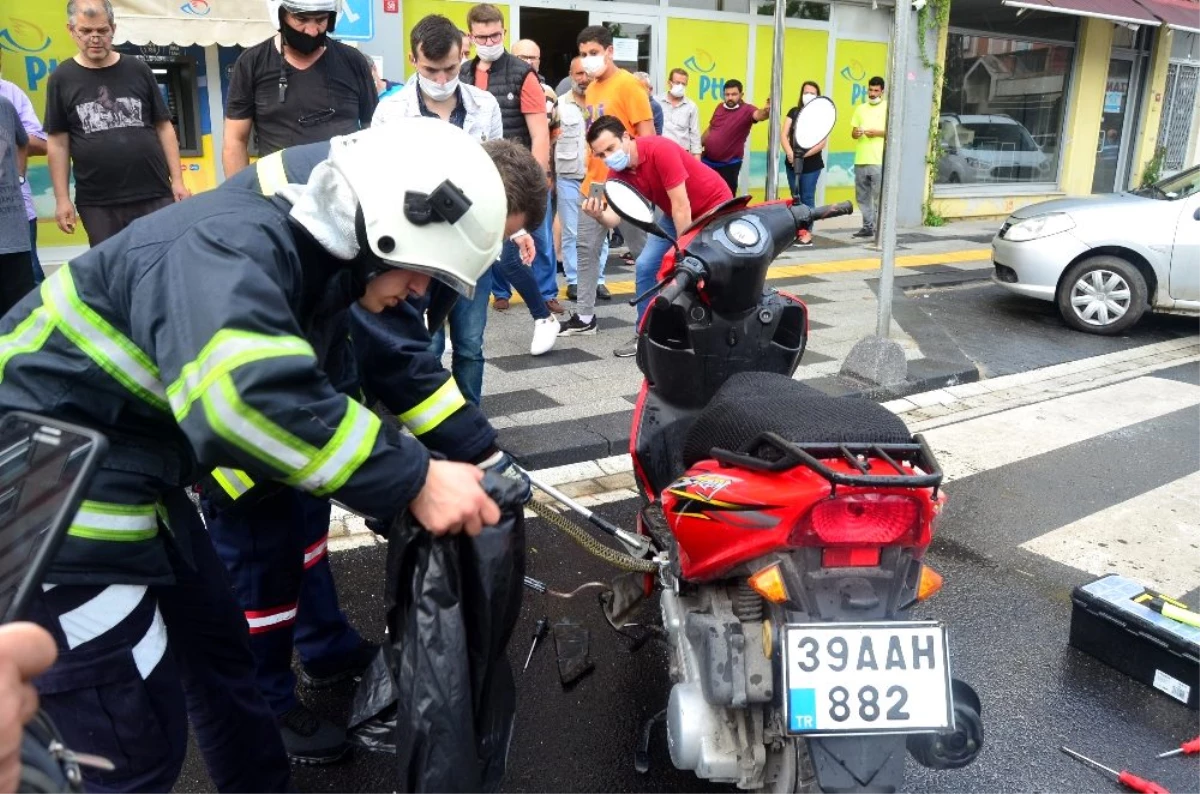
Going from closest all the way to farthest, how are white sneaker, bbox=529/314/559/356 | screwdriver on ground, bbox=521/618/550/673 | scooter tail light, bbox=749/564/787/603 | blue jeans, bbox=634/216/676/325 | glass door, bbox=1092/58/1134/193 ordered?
scooter tail light, bbox=749/564/787/603
screwdriver on ground, bbox=521/618/550/673
blue jeans, bbox=634/216/676/325
white sneaker, bbox=529/314/559/356
glass door, bbox=1092/58/1134/193

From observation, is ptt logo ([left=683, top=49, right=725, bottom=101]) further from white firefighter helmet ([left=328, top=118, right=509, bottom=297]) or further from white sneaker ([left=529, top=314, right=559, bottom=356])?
white firefighter helmet ([left=328, top=118, right=509, bottom=297])

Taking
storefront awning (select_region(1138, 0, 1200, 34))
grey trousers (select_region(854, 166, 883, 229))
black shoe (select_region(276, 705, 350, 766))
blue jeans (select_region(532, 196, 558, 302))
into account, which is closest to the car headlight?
grey trousers (select_region(854, 166, 883, 229))

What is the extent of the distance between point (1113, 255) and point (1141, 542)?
15.0 ft

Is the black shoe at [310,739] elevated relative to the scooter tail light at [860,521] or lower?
lower

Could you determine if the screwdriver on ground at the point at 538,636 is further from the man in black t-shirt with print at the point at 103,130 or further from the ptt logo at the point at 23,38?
the ptt logo at the point at 23,38

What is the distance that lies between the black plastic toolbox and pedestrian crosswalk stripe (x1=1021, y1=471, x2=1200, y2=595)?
0.62 meters

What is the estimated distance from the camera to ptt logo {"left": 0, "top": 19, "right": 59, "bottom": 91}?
26.3ft

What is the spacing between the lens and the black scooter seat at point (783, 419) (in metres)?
2.08

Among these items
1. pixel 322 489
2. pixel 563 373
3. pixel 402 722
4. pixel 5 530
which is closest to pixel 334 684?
pixel 402 722

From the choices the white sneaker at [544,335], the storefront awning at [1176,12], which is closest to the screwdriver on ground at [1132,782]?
the white sneaker at [544,335]

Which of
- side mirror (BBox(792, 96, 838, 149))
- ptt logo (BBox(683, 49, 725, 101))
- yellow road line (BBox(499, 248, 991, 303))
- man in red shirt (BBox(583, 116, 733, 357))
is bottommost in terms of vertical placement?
yellow road line (BBox(499, 248, 991, 303))

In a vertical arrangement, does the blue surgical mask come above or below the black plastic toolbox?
above

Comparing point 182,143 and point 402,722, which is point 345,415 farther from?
point 182,143

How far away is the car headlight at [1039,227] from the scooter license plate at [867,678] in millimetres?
7079
